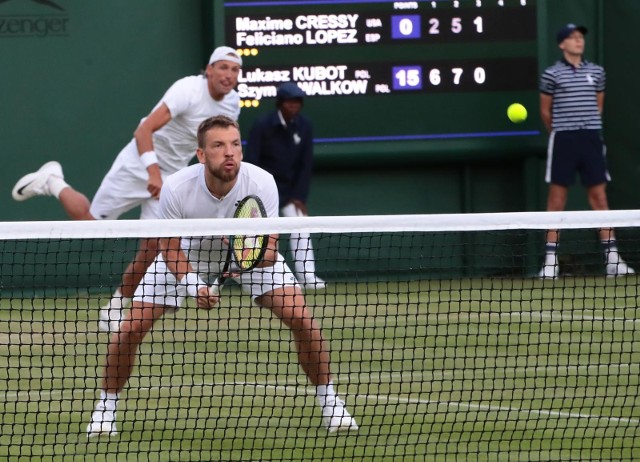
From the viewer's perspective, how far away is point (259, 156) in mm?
10141

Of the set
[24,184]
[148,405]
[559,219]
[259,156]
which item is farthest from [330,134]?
[559,219]

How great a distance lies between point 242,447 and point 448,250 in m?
6.33

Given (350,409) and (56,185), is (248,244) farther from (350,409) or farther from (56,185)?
(56,185)

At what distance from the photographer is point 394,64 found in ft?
34.2

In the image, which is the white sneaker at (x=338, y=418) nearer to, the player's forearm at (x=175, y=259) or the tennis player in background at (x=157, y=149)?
the player's forearm at (x=175, y=259)

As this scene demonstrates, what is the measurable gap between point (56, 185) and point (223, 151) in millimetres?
3850

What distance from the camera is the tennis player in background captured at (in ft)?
26.9

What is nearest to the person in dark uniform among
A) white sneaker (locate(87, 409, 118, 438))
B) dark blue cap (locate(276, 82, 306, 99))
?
dark blue cap (locate(276, 82, 306, 99))

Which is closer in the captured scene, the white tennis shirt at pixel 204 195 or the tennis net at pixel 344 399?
the tennis net at pixel 344 399

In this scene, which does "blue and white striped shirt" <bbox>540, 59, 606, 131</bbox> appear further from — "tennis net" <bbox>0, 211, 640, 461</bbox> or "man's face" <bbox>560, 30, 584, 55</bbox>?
"tennis net" <bbox>0, 211, 640, 461</bbox>

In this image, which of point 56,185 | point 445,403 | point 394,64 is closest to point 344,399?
point 445,403

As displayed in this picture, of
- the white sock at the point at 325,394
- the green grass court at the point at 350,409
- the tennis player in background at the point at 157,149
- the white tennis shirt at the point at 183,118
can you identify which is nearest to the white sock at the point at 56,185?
the tennis player in background at the point at 157,149

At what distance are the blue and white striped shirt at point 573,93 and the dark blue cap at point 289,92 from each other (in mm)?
1863

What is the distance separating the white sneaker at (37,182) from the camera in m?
9.34
